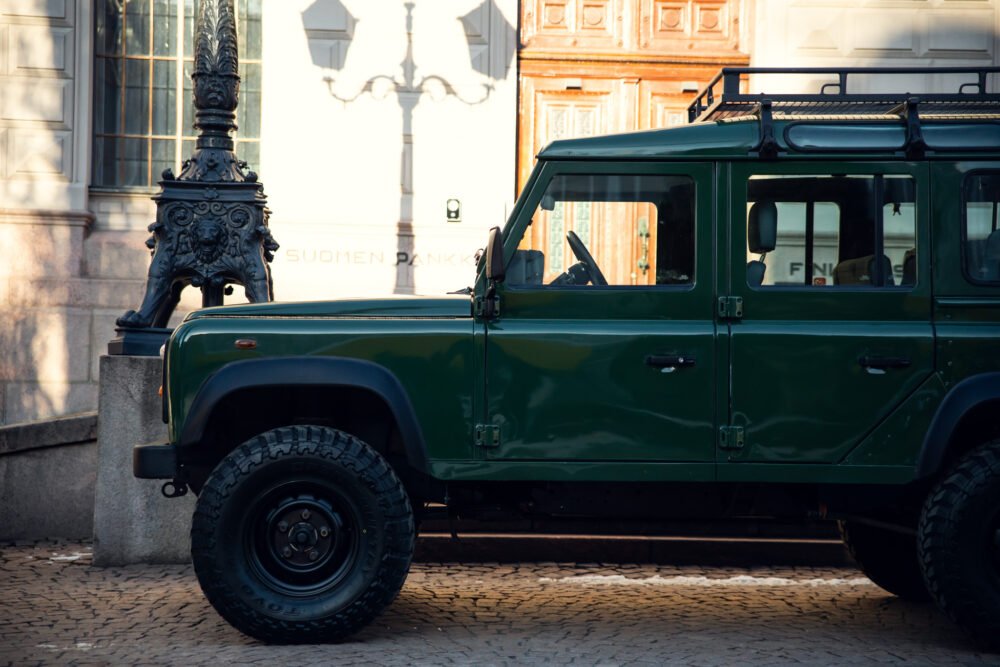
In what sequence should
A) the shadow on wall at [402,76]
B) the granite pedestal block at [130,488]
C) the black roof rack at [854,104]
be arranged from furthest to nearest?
the shadow on wall at [402,76] < the granite pedestal block at [130,488] < the black roof rack at [854,104]

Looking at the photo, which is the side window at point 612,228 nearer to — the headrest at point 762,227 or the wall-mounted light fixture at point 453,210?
the headrest at point 762,227

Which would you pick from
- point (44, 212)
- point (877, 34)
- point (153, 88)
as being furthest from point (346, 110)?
point (877, 34)

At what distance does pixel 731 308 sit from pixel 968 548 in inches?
58.2

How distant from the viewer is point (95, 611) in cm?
613

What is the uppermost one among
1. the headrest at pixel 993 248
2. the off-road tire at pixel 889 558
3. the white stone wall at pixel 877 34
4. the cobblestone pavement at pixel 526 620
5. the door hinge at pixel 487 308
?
the white stone wall at pixel 877 34

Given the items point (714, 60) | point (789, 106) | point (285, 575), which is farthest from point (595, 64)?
point (285, 575)

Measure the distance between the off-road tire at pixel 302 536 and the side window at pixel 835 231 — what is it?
2.02 metres

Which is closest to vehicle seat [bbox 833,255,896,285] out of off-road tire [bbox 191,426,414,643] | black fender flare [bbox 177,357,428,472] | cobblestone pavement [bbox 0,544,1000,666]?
cobblestone pavement [bbox 0,544,1000,666]

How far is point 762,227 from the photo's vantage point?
218 inches

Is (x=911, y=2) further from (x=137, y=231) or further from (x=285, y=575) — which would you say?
(x=285, y=575)

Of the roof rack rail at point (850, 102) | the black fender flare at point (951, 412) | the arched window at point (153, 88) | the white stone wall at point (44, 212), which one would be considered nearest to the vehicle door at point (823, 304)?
the black fender flare at point (951, 412)

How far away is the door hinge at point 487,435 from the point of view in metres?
5.43

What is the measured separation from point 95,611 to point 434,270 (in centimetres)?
673

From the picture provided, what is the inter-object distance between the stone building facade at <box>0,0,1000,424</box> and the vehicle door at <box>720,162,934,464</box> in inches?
276
